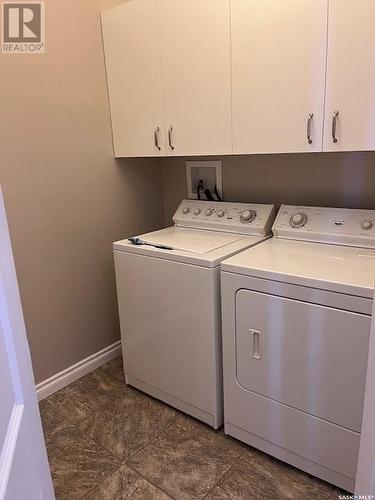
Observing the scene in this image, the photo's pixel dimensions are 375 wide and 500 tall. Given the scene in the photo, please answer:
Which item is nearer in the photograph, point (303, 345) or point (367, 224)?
point (303, 345)

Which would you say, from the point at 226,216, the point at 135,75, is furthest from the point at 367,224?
the point at 135,75

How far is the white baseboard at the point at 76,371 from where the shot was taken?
2.12 m

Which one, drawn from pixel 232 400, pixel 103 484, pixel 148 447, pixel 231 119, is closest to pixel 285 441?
pixel 232 400

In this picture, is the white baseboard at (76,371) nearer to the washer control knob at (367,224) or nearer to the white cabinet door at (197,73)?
the white cabinet door at (197,73)

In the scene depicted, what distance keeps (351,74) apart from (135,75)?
1.09 meters

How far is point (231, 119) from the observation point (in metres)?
1.75

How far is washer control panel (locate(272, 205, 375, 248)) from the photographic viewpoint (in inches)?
67.2

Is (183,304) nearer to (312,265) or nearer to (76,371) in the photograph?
(312,265)

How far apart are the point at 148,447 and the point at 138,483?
192 millimetres

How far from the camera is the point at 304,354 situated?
1.44 m

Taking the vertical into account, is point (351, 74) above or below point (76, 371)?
above

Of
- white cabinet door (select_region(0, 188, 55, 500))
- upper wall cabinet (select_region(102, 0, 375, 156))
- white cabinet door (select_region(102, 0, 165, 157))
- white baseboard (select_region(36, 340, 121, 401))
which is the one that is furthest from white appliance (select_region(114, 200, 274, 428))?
white cabinet door (select_region(0, 188, 55, 500))
